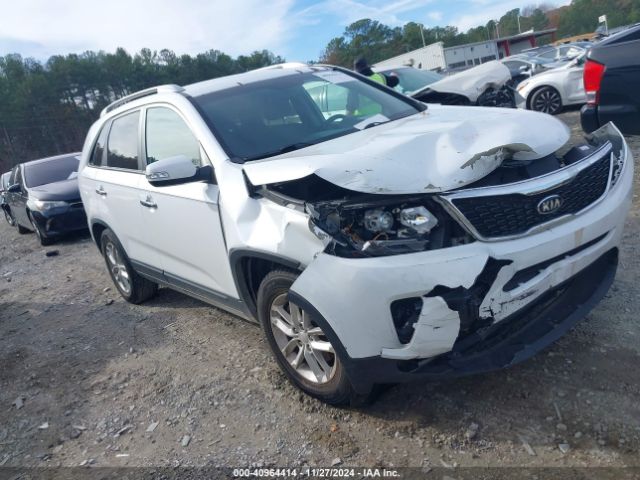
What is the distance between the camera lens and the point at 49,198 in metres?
9.91

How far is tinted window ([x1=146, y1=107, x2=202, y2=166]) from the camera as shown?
3.78m

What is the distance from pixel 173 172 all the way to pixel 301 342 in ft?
4.10

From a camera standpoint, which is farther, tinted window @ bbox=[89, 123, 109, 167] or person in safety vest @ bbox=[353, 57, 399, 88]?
person in safety vest @ bbox=[353, 57, 399, 88]

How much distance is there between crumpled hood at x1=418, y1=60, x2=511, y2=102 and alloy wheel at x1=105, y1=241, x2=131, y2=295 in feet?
13.4

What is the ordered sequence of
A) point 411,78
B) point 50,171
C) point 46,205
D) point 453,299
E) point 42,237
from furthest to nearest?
point 50,171 < point 411,78 < point 42,237 < point 46,205 < point 453,299

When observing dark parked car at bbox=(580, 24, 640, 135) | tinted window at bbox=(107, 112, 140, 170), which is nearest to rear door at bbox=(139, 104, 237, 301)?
tinted window at bbox=(107, 112, 140, 170)

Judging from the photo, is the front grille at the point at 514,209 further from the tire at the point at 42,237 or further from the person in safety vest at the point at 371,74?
the tire at the point at 42,237

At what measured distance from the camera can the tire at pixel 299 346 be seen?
297 centimetres

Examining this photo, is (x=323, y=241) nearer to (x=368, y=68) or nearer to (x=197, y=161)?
(x=197, y=161)

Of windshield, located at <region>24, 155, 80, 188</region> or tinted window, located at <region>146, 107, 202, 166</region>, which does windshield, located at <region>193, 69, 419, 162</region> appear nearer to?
tinted window, located at <region>146, 107, 202, 166</region>

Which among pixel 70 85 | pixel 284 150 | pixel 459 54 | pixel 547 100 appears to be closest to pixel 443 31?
pixel 459 54

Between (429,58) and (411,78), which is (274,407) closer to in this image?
(411,78)

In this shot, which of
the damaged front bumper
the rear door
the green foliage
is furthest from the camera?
the green foliage

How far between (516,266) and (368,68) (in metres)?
6.75
